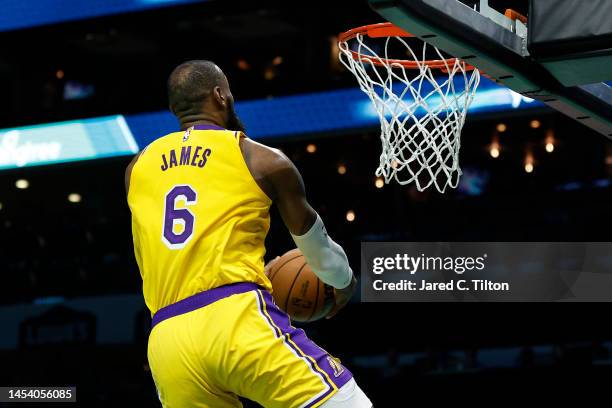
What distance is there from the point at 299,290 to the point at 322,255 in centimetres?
44

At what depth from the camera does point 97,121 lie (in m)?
9.34

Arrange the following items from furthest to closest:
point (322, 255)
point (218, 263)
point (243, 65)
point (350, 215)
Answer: point (243, 65)
point (350, 215)
point (322, 255)
point (218, 263)

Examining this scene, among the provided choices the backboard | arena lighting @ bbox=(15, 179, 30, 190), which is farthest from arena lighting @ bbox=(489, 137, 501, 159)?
the backboard

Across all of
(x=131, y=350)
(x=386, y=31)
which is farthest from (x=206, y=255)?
(x=131, y=350)

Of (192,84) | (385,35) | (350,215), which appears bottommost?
(350,215)

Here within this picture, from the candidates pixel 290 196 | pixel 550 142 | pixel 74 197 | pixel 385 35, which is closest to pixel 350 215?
pixel 550 142

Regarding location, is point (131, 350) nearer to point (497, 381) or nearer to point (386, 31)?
point (497, 381)

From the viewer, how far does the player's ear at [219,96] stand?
284cm

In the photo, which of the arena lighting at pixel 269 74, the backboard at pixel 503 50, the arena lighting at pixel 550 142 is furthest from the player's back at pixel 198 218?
A: the arena lighting at pixel 269 74

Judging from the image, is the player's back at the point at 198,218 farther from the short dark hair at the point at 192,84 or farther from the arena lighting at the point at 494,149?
the arena lighting at the point at 494,149

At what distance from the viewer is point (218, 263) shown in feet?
8.57

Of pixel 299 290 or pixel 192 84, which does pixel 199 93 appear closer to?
pixel 192 84

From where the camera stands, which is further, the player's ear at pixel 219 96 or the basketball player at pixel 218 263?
the player's ear at pixel 219 96

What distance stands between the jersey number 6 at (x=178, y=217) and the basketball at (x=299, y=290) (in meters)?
0.55
